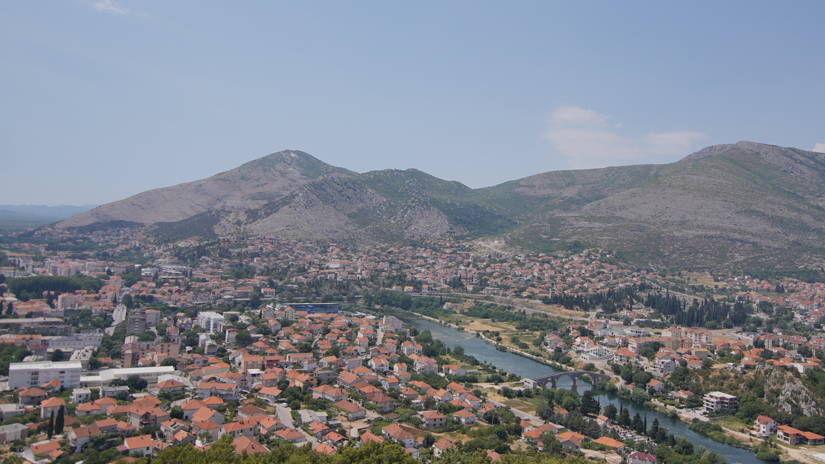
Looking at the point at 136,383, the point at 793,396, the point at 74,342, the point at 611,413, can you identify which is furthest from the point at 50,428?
the point at 793,396

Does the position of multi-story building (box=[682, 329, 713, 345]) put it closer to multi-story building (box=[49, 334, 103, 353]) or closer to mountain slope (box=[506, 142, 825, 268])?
mountain slope (box=[506, 142, 825, 268])

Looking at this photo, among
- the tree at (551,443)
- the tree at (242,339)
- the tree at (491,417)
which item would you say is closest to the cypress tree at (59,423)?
the tree at (242,339)

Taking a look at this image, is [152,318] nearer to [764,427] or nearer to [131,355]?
[131,355]

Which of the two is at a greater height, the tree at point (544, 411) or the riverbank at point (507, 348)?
the tree at point (544, 411)

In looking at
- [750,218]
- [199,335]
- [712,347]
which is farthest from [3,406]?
[750,218]

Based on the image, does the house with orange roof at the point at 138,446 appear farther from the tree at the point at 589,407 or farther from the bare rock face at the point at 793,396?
the bare rock face at the point at 793,396

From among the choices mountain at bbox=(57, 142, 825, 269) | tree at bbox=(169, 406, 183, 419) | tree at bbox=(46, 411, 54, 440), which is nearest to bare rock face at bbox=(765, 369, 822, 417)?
tree at bbox=(169, 406, 183, 419)
